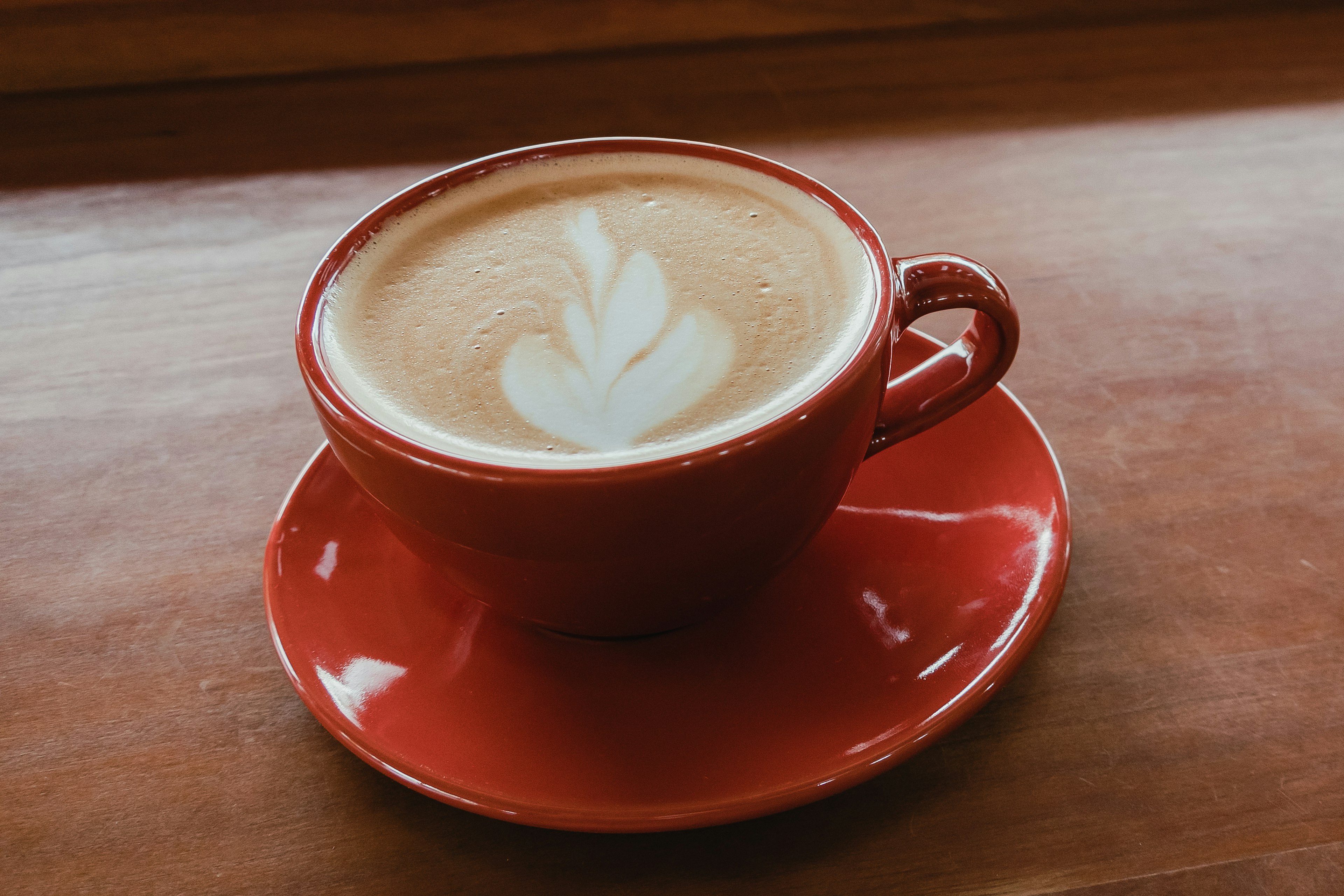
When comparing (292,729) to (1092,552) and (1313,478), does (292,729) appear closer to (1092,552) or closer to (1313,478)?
(1092,552)

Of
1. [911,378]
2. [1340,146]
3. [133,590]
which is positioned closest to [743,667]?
[911,378]

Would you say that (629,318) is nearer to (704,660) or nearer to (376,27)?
(704,660)

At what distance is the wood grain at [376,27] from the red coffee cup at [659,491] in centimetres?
70

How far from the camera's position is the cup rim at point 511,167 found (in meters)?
0.45

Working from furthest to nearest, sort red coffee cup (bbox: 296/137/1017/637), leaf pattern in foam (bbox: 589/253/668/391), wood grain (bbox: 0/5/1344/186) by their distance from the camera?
wood grain (bbox: 0/5/1344/186) < leaf pattern in foam (bbox: 589/253/668/391) < red coffee cup (bbox: 296/137/1017/637)

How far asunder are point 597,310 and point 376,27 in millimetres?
759

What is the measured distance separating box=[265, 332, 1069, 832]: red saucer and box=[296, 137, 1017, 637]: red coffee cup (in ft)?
0.11

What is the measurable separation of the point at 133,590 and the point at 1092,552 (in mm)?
568

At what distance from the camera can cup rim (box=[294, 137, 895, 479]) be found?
450mm

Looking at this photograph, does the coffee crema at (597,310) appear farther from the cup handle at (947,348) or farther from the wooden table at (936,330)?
the wooden table at (936,330)

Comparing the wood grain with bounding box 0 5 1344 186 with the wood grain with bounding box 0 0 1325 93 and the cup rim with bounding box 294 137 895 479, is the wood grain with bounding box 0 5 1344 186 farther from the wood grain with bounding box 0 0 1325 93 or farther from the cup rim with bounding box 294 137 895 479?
the cup rim with bounding box 294 137 895 479

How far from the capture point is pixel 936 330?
816 mm

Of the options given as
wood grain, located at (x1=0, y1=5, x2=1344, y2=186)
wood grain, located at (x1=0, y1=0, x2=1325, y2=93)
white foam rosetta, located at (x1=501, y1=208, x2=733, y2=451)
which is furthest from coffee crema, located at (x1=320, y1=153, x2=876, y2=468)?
wood grain, located at (x1=0, y1=0, x2=1325, y2=93)

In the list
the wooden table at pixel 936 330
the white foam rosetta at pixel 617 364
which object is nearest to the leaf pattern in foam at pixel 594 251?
the white foam rosetta at pixel 617 364
